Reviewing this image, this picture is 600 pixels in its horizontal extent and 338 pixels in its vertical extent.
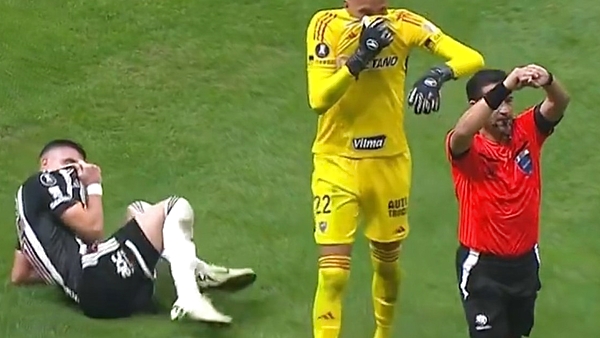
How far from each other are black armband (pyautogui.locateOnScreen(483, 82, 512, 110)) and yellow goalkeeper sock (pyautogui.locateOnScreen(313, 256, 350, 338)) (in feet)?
3.47

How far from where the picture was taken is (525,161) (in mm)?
5316

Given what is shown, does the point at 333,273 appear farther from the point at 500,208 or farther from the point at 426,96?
the point at 426,96

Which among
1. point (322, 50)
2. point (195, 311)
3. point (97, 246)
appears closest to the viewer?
point (322, 50)

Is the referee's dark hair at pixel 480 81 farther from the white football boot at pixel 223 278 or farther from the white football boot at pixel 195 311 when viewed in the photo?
the white football boot at pixel 223 278

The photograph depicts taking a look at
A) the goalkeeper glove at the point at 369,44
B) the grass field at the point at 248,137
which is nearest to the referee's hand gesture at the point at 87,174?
the grass field at the point at 248,137

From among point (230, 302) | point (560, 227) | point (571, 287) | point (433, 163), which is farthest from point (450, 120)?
point (230, 302)

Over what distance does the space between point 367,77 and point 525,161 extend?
0.83m

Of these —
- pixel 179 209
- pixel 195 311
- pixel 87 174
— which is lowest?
pixel 195 311

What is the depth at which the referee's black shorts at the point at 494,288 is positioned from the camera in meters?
5.30

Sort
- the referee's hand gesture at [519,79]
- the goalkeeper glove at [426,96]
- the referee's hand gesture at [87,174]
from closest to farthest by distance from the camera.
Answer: the referee's hand gesture at [519,79] → the goalkeeper glove at [426,96] → the referee's hand gesture at [87,174]

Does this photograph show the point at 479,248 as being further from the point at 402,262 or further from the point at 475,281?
the point at 402,262

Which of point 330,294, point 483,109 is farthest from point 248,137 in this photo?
point 483,109

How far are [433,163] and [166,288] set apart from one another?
8.42 feet

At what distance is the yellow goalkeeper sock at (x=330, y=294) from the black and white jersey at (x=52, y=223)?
1.40 m
